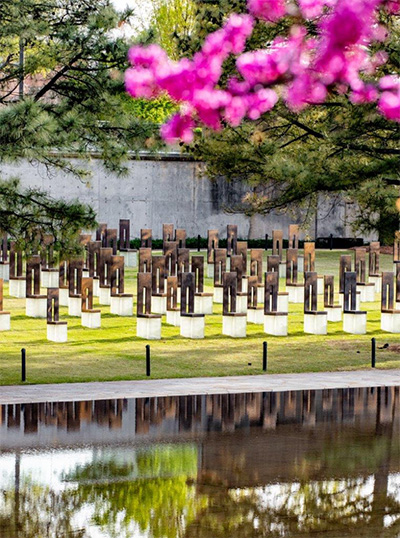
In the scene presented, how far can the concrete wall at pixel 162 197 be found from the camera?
43594mm

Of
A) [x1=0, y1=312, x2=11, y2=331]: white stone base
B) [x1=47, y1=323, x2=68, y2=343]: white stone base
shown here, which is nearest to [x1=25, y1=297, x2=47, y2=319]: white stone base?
[x1=0, y1=312, x2=11, y2=331]: white stone base

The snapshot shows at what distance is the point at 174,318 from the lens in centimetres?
2498

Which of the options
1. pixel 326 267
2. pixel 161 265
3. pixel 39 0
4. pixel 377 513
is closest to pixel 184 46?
pixel 39 0

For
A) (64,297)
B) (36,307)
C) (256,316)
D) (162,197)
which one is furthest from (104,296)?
(162,197)

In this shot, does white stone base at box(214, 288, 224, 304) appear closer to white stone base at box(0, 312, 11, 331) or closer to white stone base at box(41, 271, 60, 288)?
white stone base at box(41, 271, 60, 288)

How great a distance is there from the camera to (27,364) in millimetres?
19922

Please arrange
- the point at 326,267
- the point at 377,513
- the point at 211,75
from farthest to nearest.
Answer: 1. the point at 326,267
2. the point at 377,513
3. the point at 211,75

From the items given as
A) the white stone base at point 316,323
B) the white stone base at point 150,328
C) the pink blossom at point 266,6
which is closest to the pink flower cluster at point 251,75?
the pink blossom at point 266,6

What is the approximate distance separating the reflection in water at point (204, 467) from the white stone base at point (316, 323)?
6.44 meters

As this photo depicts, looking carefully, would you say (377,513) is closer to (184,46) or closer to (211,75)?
(211,75)

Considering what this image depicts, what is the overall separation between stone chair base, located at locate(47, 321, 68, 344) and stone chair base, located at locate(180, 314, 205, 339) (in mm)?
2525

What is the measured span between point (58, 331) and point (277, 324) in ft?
16.1

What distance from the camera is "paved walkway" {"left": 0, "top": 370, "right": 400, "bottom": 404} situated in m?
17.3

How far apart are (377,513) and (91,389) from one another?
27.3ft
